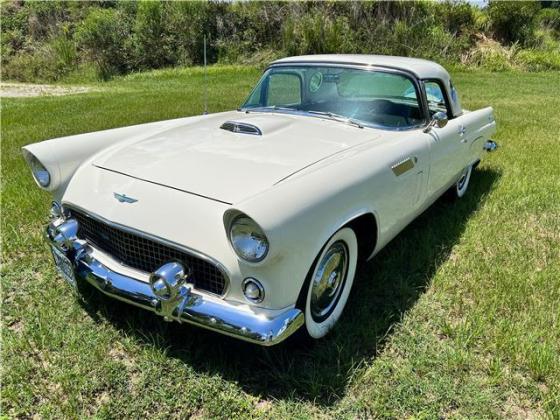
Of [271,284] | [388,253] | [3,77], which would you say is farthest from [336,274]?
[3,77]

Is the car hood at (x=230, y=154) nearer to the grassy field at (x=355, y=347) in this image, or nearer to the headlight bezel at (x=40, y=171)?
the headlight bezel at (x=40, y=171)

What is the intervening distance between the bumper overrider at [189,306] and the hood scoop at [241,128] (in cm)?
110

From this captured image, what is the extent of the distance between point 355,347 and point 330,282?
36 cm

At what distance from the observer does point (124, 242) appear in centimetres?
222

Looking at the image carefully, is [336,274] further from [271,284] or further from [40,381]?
[40,381]

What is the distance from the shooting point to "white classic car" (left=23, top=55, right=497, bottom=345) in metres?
1.93

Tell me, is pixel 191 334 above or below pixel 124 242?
below

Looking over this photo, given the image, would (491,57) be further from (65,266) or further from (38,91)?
(65,266)

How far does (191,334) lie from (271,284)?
2.51 ft

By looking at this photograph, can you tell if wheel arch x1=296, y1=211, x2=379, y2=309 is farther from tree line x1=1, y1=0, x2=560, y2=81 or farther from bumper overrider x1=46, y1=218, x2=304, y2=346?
tree line x1=1, y1=0, x2=560, y2=81

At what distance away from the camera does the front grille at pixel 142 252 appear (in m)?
2.05

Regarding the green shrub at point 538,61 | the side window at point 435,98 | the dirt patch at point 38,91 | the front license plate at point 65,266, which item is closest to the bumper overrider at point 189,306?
the front license plate at point 65,266

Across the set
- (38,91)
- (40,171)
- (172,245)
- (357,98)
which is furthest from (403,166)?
(38,91)

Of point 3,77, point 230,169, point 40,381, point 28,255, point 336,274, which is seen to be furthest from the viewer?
point 3,77
